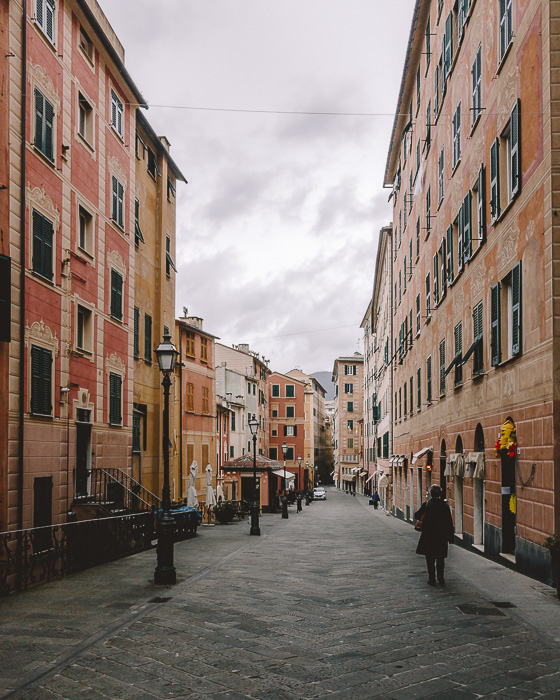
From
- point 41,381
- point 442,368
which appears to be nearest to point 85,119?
point 41,381

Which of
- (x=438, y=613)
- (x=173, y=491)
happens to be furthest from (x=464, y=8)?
(x=173, y=491)

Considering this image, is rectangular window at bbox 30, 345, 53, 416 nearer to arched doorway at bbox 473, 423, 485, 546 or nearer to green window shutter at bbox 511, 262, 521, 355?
green window shutter at bbox 511, 262, 521, 355

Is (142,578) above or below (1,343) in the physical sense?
below

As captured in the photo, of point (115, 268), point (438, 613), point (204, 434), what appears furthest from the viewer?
point (204, 434)

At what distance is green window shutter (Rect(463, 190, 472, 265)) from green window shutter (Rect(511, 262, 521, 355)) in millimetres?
4810

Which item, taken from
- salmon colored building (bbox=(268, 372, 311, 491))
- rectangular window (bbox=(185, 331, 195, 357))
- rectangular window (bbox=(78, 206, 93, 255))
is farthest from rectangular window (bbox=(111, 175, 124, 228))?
salmon colored building (bbox=(268, 372, 311, 491))

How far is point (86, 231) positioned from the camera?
2136cm

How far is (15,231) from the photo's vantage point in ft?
52.0

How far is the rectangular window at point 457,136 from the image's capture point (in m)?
22.3

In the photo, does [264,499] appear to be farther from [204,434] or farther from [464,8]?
[464,8]

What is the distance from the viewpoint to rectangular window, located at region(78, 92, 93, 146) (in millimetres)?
20812

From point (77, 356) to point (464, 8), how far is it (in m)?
13.9

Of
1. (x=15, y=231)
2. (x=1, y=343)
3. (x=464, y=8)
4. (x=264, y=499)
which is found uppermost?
(x=464, y=8)

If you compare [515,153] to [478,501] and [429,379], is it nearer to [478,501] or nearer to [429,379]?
[478,501]
